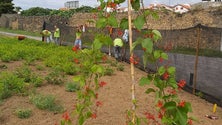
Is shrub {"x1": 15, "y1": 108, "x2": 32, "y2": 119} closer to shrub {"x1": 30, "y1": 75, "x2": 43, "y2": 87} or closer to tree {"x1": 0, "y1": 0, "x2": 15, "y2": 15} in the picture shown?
shrub {"x1": 30, "y1": 75, "x2": 43, "y2": 87}

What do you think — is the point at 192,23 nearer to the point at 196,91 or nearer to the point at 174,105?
the point at 196,91

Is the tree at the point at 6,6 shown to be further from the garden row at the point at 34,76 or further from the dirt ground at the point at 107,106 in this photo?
the dirt ground at the point at 107,106

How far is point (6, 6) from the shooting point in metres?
63.3

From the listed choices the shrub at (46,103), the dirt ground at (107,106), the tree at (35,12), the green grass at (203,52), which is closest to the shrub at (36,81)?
the dirt ground at (107,106)

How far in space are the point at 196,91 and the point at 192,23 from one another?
16136 millimetres

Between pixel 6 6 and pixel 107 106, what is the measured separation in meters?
58.5

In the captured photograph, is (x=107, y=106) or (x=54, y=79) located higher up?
(x=54, y=79)

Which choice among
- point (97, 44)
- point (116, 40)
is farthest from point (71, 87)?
point (97, 44)

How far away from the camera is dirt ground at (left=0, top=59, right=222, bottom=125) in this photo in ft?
22.4

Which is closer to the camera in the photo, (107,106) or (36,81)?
(107,106)

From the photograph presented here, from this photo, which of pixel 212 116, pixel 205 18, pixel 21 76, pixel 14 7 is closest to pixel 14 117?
pixel 21 76

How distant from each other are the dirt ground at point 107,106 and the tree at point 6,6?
54701 millimetres

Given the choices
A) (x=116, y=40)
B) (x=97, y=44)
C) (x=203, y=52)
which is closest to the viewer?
(x=97, y=44)

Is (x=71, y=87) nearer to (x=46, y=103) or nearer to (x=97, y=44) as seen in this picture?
(x=46, y=103)
